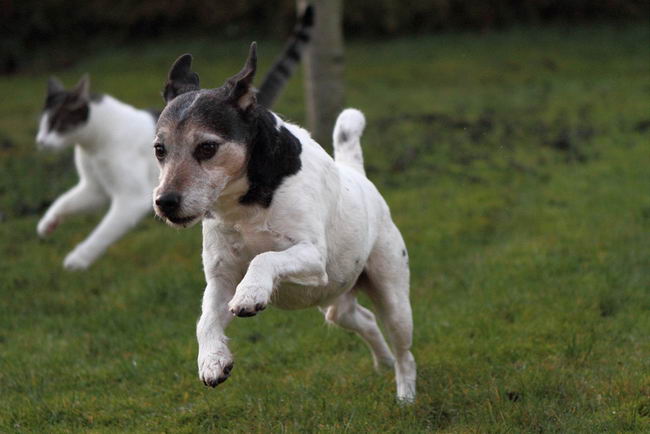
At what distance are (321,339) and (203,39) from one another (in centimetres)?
2337

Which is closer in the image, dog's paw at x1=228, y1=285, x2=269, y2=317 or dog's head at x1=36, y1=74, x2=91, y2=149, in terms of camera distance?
dog's paw at x1=228, y1=285, x2=269, y2=317

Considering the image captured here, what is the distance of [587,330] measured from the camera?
7180 millimetres

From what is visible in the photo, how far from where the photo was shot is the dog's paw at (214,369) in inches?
184

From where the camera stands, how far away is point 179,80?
17.8 ft

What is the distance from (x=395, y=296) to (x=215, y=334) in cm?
155

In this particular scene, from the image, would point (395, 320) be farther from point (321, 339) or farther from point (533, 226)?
point (533, 226)

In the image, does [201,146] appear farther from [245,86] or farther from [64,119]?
[64,119]

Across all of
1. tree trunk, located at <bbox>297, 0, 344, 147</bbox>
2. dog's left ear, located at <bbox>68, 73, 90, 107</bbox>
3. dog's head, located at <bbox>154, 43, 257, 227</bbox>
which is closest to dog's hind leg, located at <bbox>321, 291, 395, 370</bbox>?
dog's head, located at <bbox>154, 43, 257, 227</bbox>

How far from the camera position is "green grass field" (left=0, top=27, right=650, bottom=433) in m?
5.98

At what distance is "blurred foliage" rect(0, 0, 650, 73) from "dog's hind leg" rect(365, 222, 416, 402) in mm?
23748

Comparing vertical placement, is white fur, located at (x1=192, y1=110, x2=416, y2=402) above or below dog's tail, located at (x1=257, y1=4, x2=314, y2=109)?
above

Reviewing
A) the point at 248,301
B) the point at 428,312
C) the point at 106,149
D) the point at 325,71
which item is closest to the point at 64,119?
the point at 106,149

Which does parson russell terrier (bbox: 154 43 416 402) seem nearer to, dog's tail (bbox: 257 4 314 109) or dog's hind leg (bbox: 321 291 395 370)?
dog's hind leg (bbox: 321 291 395 370)

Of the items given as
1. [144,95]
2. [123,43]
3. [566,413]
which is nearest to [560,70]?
[144,95]
